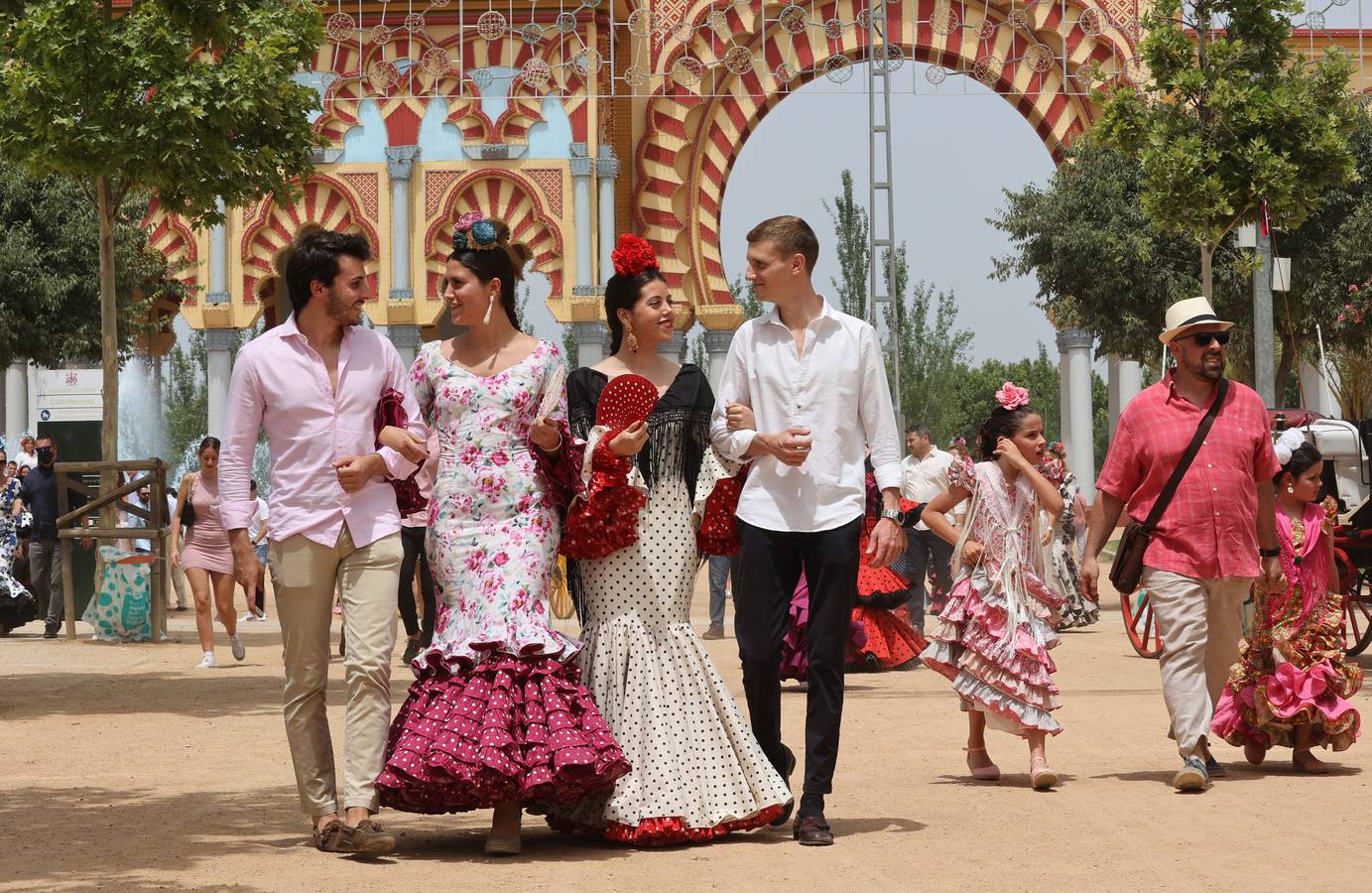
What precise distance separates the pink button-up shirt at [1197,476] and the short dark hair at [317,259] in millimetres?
3050

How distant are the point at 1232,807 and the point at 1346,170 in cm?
1097

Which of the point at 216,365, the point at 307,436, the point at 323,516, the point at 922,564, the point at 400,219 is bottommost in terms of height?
the point at 922,564

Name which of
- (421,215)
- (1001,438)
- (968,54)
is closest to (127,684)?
(1001,438)

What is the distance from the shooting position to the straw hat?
8.04 metres

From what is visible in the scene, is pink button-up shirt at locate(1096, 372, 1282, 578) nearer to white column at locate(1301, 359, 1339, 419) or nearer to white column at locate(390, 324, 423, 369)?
white column at locate(390, 324, 423, 369)

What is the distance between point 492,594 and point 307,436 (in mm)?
832

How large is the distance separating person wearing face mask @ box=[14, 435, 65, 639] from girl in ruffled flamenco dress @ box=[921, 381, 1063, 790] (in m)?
12.4

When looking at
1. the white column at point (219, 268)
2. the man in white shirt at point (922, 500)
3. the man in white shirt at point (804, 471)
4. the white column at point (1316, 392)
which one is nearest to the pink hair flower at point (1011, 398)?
the man in white shirt at point (804, 471)

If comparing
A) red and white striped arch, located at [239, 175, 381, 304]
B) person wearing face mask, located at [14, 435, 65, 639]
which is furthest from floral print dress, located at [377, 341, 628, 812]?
red and white striped arch, located at [239, 175, 381, 304]

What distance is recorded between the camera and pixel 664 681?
21.5 feet

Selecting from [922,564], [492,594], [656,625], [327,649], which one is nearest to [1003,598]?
[656,625]

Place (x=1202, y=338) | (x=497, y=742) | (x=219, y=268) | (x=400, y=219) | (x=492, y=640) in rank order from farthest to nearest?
(x=219, y=268)
(x=400, y=219)
(x=1202, y=338)
(x=492, y=640)
(x=497, y=742)

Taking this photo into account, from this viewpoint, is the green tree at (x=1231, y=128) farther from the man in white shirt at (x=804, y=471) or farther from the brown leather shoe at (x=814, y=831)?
the brown leather shoe at (x=814, y=831)

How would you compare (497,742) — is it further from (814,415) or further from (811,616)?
(814,415)
